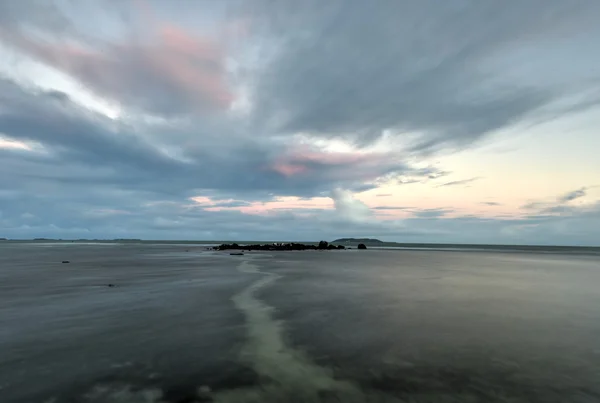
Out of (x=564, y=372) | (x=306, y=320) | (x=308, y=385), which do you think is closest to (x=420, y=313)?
(x=306, y=320)

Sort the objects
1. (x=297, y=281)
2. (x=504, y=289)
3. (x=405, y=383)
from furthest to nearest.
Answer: (x=297, y=281) < (x=504, y=289) < (x=405, y=383)

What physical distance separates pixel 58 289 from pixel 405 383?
25.6 m

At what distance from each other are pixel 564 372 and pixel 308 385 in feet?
25.5

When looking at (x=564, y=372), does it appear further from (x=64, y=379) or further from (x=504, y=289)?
(x=504, y=289)

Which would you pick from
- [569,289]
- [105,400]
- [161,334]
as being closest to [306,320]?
[161,334]

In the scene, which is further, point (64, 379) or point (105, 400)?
point (64, 379)

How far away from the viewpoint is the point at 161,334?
13297 mm

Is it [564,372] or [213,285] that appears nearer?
[564,372]

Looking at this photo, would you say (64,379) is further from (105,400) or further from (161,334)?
(161,334)

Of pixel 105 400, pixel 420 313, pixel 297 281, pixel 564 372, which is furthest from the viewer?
pixel 297 281

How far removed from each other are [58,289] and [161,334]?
16.4 m

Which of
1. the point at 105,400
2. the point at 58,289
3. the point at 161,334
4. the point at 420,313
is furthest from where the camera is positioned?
the point at 58,289

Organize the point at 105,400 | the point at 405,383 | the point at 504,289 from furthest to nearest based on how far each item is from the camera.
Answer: the point at 504,289
the point at 405,383
the point at 105,400

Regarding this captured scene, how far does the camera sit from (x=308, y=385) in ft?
29.6
